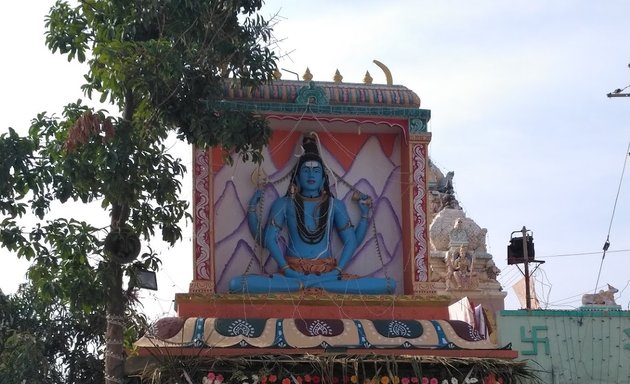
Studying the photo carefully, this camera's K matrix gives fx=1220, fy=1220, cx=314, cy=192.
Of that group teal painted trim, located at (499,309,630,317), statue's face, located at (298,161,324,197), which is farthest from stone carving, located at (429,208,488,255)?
statue's face, located at (298,161,324,197)

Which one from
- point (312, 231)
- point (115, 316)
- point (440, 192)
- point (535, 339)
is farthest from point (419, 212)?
point (440, 192)

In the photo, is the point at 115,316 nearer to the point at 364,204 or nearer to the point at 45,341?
the point at 364,204

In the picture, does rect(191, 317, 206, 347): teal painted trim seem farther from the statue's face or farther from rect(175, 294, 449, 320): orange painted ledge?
the statue's face

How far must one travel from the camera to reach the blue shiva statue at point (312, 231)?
628 inches

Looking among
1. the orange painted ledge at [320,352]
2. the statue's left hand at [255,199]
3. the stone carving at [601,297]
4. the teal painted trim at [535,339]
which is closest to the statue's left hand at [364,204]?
the statue's left hand at [255,199]

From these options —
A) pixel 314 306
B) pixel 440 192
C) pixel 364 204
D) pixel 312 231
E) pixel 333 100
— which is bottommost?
pixel 314 306

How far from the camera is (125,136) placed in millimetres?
12172

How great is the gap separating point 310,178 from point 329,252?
3.37 feet

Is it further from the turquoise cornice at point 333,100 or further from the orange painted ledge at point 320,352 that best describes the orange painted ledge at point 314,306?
the turquoise cornice at point 333,100

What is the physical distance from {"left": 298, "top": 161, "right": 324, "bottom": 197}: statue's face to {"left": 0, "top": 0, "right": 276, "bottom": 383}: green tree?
11.6 ft

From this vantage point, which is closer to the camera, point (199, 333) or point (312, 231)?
point (199, 333)

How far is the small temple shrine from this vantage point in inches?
563

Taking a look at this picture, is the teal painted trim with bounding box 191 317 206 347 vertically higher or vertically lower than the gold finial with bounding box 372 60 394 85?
lower

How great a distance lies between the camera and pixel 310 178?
16.4 meters
